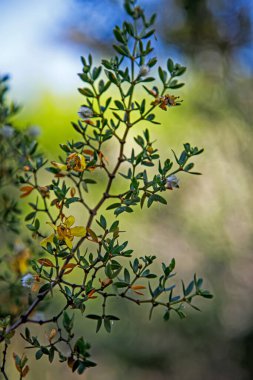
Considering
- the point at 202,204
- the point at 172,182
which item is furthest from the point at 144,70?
the point at 202,204

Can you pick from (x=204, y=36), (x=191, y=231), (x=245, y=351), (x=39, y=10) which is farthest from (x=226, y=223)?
(x=39, y=10)

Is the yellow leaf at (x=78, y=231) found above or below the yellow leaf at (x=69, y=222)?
below

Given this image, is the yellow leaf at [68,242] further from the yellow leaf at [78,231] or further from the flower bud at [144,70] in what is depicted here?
the flower bud at [144,70]

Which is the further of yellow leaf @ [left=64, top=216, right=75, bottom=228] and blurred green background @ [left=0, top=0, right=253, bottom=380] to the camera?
blurred green background @ [left=0, top=0, right=253, bottom=380]

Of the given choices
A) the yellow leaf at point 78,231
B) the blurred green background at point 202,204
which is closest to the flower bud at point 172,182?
the yellow leaf at point 78,231

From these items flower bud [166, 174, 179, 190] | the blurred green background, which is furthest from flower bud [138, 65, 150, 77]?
the blurred green background

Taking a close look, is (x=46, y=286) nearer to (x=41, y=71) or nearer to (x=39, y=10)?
(x=39, y=10)

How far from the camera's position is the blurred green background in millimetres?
2135

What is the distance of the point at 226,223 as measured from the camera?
2191mm

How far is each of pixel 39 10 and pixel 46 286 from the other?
1657mm

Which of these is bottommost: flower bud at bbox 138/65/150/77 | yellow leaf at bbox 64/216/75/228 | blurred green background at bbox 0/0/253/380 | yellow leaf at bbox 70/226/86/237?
yellow leaf at bbox 70/226/86/237

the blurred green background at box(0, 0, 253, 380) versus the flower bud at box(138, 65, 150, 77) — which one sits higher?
the blurred green background at box(0, 0, 253, 380)

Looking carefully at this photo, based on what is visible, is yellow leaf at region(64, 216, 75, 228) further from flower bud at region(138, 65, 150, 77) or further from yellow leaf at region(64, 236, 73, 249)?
flower bud at region(138, 65, 150, 77)

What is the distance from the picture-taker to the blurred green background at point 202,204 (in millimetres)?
2135
